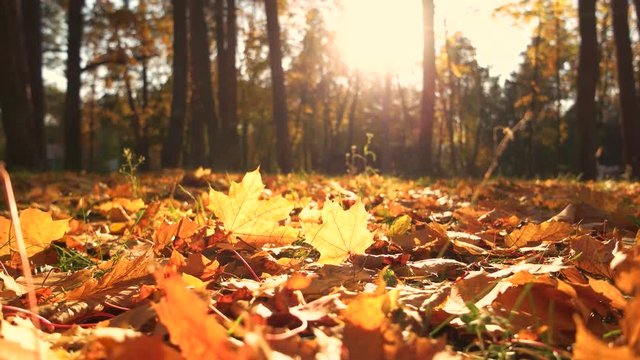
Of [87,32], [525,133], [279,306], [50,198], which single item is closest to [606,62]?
[525,133]

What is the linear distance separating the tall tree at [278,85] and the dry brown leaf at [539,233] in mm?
10515

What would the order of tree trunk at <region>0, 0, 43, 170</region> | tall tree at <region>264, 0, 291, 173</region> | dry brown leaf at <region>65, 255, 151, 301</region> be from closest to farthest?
1. dry brown leaf at <region>65, 255, 151, 301</region>
2. tree trunk at <region>0, 0, 43, 170</region>
3. tall tree at <region>264, 0, 291, 173</region>

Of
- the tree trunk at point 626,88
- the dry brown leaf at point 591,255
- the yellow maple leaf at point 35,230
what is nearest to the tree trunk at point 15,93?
the yellow maple leaf at point 35,230

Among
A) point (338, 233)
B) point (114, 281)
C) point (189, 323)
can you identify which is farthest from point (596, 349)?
point (114, 281)

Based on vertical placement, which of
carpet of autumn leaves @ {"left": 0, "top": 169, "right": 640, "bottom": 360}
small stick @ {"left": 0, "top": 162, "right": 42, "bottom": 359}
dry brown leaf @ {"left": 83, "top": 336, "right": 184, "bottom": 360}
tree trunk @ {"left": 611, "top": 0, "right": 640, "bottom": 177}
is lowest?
carpet of autumn leaves @ {"left": 0, "top": 169, "right": 640, "bottom": 360}

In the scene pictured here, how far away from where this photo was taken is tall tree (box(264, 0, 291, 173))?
11906 millimetres

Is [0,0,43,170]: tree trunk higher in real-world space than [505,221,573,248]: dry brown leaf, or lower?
higher

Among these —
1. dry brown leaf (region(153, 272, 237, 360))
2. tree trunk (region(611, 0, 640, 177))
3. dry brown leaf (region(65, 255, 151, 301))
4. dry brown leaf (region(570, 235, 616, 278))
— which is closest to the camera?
dry brown leaf (region(153, 272, 237, 360))

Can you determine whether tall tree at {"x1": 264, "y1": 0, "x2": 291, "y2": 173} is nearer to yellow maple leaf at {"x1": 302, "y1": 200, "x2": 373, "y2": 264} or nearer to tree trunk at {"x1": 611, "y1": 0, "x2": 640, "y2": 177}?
tree trunk at {"x1": 611, "y1": 0, "x2": 640, "y2": 177}

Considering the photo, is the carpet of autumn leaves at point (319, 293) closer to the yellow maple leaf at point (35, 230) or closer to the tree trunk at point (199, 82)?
the yellow maple leaf at point (35, 230)

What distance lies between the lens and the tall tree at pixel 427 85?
37.7ft

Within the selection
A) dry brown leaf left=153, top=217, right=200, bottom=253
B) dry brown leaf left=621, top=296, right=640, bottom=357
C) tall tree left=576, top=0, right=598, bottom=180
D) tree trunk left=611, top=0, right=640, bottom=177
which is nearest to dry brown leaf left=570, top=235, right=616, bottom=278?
dry brown leaf left=621, top=296, right=640, bottom=357

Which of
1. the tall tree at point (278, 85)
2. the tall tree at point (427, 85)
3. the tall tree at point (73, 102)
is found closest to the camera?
the tall tree at point (427, 85)

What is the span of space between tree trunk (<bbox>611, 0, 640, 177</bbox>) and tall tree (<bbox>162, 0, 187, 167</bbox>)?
955 cm
